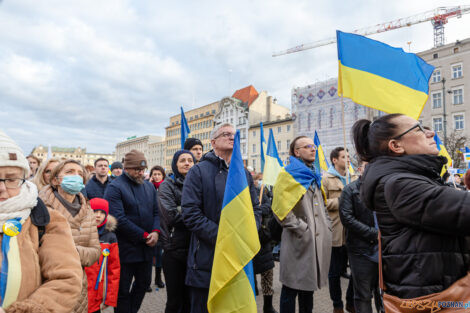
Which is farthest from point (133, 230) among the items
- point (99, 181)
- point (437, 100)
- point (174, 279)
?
point (437, 100)

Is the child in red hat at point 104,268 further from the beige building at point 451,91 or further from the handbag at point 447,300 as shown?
the beige building at point 451,91

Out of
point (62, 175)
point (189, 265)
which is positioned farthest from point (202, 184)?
point (62, 175)

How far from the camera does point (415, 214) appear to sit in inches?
62.7

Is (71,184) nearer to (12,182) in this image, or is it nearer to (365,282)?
(12,182)

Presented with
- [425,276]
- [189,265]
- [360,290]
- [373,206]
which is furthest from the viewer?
[360,290]

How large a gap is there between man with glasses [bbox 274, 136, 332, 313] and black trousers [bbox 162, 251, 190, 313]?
118cm

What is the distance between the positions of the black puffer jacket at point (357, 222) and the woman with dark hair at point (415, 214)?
1.86 m

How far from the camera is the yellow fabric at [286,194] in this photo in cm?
351

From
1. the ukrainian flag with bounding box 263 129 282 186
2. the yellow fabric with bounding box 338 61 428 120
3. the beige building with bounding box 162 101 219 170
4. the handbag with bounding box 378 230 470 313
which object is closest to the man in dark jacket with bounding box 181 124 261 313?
the handbag with bounding box 378 230 470 313

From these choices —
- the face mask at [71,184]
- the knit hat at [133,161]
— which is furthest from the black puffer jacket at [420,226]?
the knit hat at [133,161]

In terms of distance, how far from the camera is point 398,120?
196 centimetres

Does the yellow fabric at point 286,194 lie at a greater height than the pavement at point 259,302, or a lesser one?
greater

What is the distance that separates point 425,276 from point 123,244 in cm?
339

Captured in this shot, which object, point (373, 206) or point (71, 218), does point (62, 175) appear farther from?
point (373, 206)
